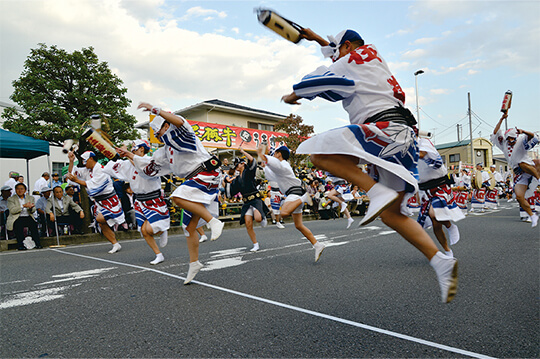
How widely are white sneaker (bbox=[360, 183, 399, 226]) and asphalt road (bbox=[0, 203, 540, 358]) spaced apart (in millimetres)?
829

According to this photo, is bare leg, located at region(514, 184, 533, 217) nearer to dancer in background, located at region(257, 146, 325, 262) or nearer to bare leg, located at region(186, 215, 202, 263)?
dancer in background, located at region(257, 146, 325, 262)

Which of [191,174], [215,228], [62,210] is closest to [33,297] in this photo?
[215,228]

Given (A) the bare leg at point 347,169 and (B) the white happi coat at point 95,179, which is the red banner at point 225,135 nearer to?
(B) the white happi coat at point 95,179

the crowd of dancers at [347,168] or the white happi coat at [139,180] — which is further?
the white happi coat at [139,180]

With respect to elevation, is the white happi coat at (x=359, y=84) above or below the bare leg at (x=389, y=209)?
above

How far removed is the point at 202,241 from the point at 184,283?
4.33 m

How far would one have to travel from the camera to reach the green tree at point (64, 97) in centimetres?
1491

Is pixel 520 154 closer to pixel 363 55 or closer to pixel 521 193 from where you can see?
pixel 521 193

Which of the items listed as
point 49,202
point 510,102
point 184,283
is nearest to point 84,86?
point 49,202

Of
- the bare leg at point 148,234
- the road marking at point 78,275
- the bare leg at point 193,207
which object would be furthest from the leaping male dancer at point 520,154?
the road marking at point 78,275

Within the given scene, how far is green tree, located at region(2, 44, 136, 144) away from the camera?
14.9 metres

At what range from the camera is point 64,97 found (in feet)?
51.9

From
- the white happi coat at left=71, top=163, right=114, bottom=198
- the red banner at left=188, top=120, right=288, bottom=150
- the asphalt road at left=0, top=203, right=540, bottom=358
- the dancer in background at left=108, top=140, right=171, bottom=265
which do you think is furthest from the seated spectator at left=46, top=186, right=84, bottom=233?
the red banner at left=188, top=120, right=288, bottom=150

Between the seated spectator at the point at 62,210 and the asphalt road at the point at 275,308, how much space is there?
378 centimetres
